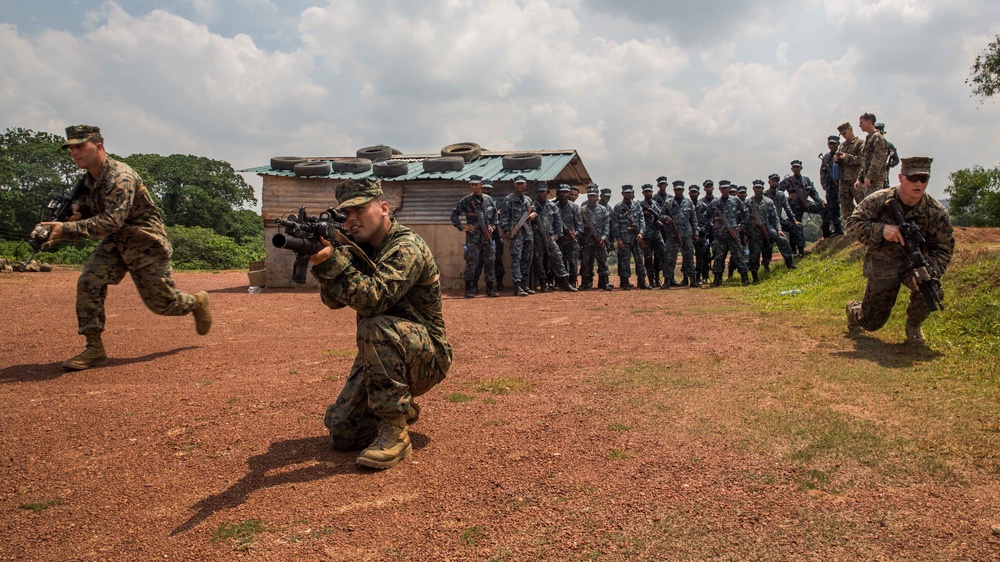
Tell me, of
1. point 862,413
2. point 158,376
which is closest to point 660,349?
point 862,413

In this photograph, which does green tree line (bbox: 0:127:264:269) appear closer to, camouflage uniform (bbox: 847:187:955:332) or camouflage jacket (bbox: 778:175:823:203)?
camouflage jacket (bbox: 778:175:823:203)

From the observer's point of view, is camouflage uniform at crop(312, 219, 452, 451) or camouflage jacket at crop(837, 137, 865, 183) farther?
camouflage jacket at crop(837, 137, 865, 183)

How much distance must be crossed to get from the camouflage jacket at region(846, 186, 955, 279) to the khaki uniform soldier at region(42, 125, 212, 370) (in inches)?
252

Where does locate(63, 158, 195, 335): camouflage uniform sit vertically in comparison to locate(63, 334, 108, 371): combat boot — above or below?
above

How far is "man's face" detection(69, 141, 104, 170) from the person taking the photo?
236 inches

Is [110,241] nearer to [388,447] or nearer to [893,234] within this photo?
[388,447]

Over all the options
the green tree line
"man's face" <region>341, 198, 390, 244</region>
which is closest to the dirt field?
"man's face" <region>341, 198, 390, 244</region>

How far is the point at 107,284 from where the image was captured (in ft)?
20.5

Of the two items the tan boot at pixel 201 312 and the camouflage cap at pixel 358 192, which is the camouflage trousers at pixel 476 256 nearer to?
the tan boot at pixel 201 312

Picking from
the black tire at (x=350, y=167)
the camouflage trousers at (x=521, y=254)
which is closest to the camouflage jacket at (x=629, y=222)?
the camouflage trousers at (x=521, y=254)

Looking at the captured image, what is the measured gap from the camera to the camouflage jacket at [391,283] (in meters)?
3.49

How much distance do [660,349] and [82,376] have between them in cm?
511

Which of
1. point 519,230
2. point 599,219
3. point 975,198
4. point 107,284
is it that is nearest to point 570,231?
point 599,219

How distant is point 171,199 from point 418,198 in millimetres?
19950
